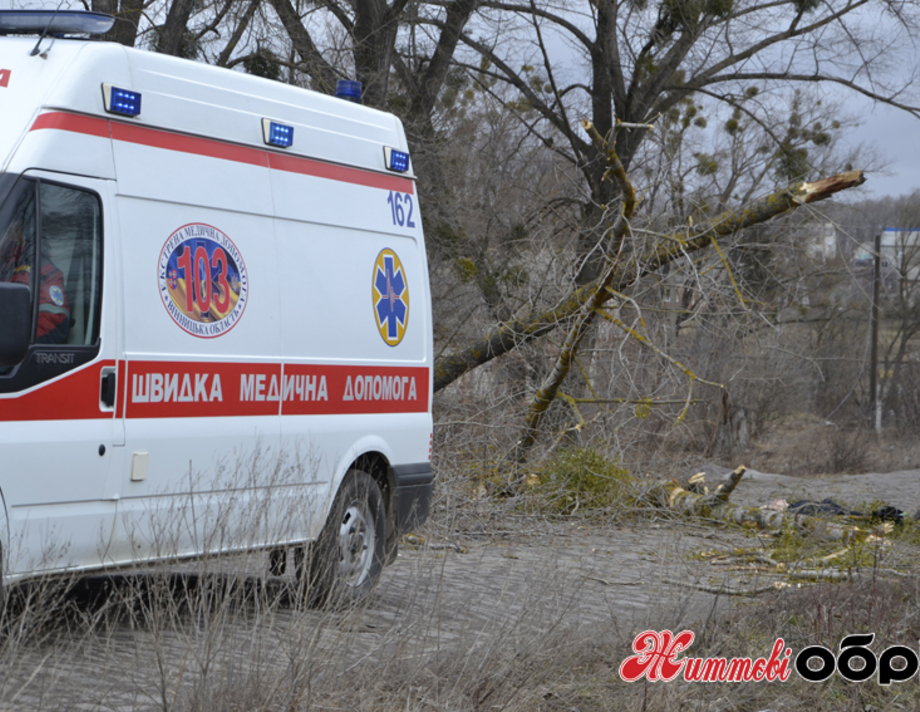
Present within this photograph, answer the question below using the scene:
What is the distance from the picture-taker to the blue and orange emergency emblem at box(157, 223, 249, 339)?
18.0ft

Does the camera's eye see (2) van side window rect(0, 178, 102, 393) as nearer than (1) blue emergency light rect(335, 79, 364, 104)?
Yes

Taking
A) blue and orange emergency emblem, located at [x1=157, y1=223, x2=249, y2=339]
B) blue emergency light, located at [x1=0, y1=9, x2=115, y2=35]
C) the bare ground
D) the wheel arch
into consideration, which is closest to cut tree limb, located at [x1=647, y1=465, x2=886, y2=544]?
the bare ground

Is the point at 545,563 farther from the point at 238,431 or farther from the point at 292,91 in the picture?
the point at 292,91

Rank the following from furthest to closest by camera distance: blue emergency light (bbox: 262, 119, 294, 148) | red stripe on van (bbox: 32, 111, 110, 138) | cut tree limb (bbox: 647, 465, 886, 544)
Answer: cut tree limb (bbox: 647, 465, 886, 544)
blue emergency light (bbox: 262, 119, 294, 148)
red stripe on van (bbox: 32, 111, 110, 138)

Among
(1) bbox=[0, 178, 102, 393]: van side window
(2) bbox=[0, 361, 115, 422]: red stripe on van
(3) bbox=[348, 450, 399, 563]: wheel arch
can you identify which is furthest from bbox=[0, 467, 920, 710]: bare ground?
(1) bbox=[0, 178, 102, 393]: van side window

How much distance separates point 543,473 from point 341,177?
6.00 meters

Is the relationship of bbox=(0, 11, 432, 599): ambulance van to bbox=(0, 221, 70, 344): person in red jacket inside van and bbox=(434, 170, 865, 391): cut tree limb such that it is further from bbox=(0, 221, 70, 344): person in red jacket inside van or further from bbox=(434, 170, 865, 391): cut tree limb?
bbox=(434, 170, 865, 391): cut tree limb

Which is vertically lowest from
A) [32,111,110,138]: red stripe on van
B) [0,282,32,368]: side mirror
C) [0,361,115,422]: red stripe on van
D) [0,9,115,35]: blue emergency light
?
[0,361,115,422]: red stripe on van

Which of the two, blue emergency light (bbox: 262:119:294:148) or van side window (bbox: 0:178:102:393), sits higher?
blue emergency light (bbox: 262:119:294:148)

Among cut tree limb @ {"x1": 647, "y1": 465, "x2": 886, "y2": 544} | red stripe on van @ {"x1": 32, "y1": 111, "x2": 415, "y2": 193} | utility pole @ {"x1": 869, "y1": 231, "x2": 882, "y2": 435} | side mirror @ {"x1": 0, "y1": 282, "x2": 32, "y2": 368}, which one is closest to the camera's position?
side mirror @ {"x1": 0, "y1": 282, "x2": 32, "y2": 368}

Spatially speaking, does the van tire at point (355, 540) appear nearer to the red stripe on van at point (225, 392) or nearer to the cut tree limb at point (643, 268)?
the red stripe on van at point (225, 392)

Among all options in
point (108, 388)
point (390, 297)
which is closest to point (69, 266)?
point (108, 388)

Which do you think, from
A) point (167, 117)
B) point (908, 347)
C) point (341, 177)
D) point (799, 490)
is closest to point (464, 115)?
point (799, 490)

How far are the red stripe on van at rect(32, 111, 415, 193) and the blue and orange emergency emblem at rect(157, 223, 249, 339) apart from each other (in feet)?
1.40
